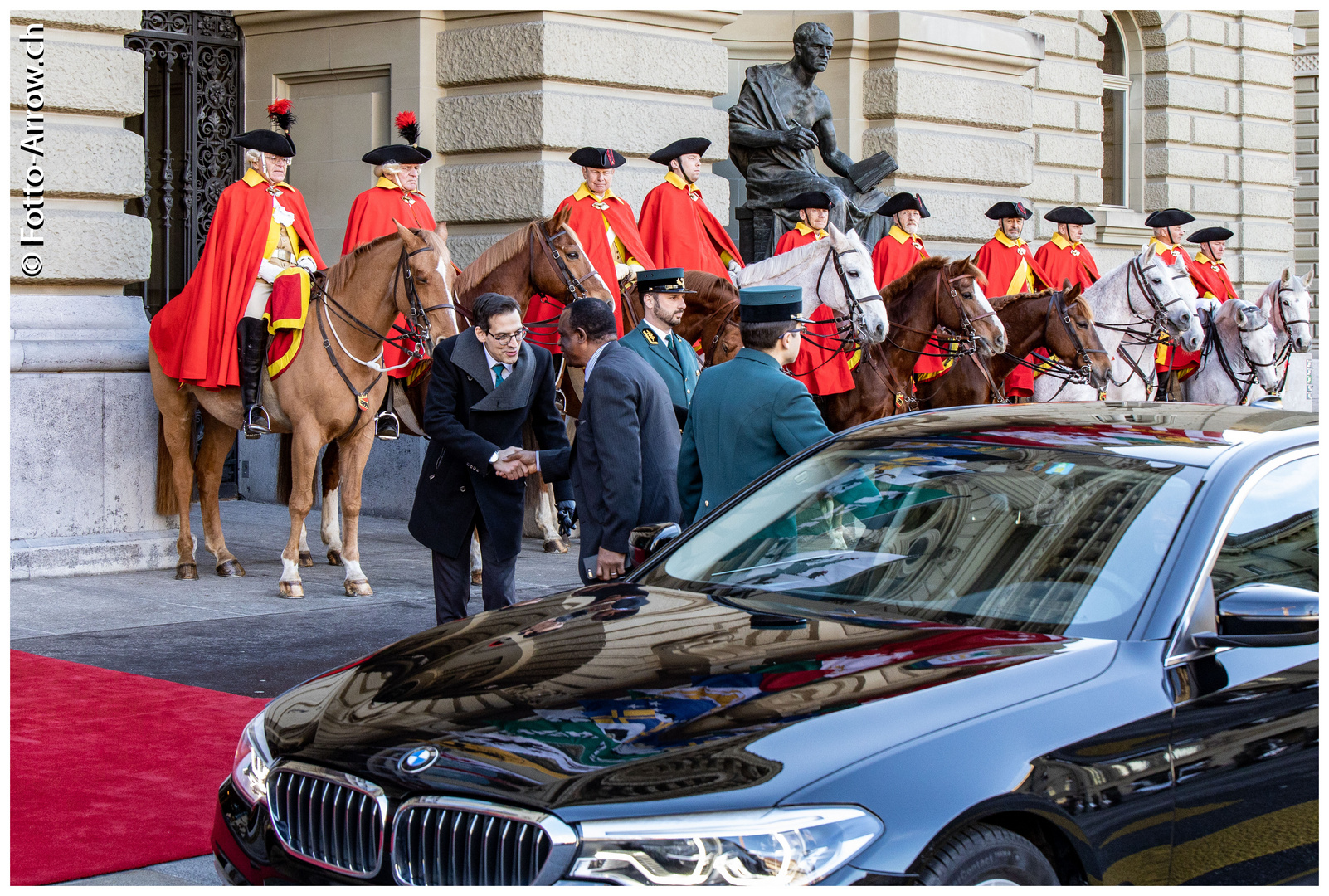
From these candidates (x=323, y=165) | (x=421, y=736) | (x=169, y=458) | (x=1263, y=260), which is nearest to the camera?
(x=421, y=736)

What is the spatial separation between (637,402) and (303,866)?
2926mm

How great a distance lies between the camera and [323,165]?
46.4 feet

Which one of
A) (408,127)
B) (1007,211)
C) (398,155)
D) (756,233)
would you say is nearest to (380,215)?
(398,155)

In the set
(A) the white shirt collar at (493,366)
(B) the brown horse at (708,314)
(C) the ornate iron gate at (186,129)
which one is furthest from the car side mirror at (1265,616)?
(C) the ornate iron gate at (186,129)

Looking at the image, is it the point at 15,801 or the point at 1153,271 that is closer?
the point at 15,801

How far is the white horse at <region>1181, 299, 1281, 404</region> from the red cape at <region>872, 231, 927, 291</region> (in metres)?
3.46

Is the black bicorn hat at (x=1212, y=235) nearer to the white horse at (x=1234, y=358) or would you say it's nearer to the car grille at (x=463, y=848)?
the white horse at (x=1234, y=358)

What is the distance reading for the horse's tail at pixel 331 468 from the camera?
10.7 m

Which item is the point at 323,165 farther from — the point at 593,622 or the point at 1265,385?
the point at 593,622

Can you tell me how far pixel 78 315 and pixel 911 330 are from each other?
5937 millimetres

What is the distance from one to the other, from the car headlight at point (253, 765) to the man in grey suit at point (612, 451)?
84.5 inches

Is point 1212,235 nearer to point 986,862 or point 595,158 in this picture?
point 595,158

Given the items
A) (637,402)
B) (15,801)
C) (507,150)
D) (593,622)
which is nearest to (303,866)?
(593,622)

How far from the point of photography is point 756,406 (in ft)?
18.2
